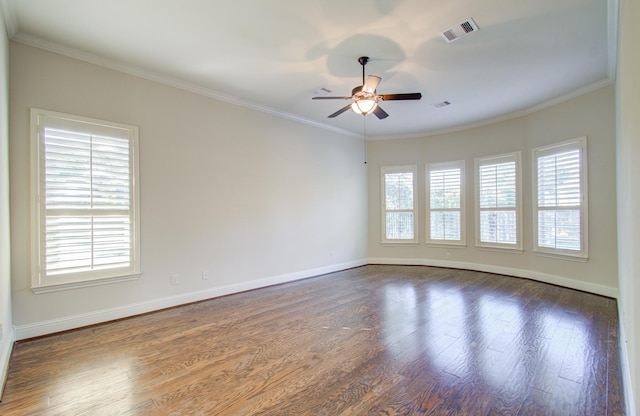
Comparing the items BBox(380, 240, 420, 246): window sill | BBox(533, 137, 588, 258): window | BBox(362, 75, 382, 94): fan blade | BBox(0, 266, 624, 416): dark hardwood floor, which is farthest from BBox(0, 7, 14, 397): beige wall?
BBox(533, 137, 588, 258): window

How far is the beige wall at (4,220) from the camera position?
7.88 feet

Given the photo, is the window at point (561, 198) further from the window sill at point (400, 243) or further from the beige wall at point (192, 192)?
the beige wall at point (192, 192)

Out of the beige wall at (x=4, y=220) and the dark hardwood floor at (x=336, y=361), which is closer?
the dark hardwood floor at (x=336, y=361)

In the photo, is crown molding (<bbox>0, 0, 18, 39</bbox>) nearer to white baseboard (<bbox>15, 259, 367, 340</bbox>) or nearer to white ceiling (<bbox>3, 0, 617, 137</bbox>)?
white ceiling (<bbox>3, 0, 617, 137</bbox>)

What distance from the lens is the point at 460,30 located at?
9.78 feet

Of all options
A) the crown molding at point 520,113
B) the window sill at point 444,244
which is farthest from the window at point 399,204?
the crown molding at point 520,113

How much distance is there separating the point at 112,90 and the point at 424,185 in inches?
232

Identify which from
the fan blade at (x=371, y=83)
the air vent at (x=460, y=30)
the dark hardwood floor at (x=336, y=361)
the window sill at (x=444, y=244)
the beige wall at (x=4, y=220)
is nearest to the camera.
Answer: the dark hardwood floor at (x=336, y=361)

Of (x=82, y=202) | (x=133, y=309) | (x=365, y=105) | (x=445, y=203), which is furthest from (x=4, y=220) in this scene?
(x=445, y=203)

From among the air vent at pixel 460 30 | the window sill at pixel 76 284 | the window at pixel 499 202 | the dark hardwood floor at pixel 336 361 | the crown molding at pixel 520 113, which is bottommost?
the dark hardwood floor at pixel 336 361

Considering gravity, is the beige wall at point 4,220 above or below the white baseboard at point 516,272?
above

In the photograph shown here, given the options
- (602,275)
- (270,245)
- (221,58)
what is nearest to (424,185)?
(602,275)

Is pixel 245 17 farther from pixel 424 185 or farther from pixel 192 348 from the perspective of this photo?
pixel 424 185

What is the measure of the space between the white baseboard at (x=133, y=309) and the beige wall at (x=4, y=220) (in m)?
0.23
